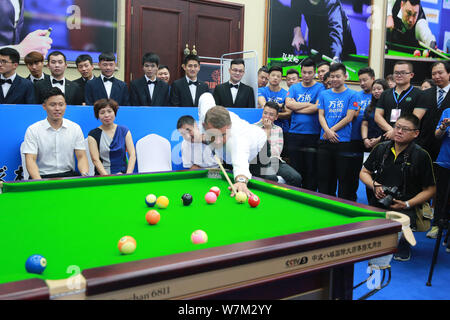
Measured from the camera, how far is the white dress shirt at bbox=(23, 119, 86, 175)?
3.37 m

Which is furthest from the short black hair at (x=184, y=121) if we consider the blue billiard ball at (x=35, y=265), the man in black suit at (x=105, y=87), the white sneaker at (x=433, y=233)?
the blue billiard ball at (x=35, y=265)

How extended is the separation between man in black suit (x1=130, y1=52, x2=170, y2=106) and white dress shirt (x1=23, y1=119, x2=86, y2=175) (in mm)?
1156

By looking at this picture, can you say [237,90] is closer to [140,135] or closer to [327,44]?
[140,135]

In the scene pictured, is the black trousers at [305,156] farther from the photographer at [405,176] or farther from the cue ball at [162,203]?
the cue ball at [162,203]

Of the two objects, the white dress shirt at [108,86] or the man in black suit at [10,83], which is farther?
the white dress shirt at [108,86]

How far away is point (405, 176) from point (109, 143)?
259 centimetres

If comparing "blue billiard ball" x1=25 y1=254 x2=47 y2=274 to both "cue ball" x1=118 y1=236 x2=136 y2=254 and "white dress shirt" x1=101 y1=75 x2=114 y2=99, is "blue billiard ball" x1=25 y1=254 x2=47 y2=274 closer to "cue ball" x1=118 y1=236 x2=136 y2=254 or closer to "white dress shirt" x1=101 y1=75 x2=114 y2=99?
"cue ball" x1=118 y1=236 x2=136 y2=254

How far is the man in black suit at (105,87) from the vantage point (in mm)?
4316

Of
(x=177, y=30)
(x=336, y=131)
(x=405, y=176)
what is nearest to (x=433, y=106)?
(x=336, y=131)

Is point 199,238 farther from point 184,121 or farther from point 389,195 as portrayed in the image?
point 184,121

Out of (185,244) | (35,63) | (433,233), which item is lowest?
(433,233)

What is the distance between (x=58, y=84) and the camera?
4.12 metres

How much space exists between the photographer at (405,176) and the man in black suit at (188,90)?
2.30 metres
